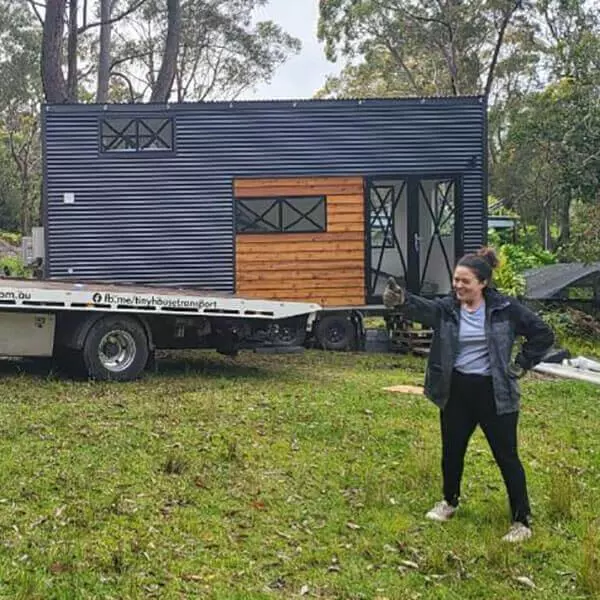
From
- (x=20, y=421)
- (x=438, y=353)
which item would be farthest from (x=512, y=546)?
(x=20, y=421)

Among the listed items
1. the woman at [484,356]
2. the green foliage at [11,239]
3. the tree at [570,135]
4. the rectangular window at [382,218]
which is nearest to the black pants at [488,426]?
the woman at [484,356]

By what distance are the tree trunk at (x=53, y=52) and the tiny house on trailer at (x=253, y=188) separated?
4.97 meters

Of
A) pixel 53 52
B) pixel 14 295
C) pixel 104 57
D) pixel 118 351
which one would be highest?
pixel 104 57

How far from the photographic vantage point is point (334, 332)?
13742mm

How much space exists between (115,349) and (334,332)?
5.05 metres

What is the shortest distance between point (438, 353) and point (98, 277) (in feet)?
29.8

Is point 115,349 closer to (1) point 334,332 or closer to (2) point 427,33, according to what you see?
(1) point 334,332

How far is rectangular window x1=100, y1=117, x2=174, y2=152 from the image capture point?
13.0 m

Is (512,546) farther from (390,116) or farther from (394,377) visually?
(390,116)

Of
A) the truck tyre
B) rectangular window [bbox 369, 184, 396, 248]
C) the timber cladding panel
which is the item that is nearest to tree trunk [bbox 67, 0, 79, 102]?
the timber cladding panel

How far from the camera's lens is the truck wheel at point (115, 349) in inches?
360

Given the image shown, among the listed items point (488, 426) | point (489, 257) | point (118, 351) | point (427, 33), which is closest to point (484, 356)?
point (488, 426)

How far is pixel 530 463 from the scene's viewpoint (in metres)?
6.29

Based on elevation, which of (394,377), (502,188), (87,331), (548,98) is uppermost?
(548,98)
